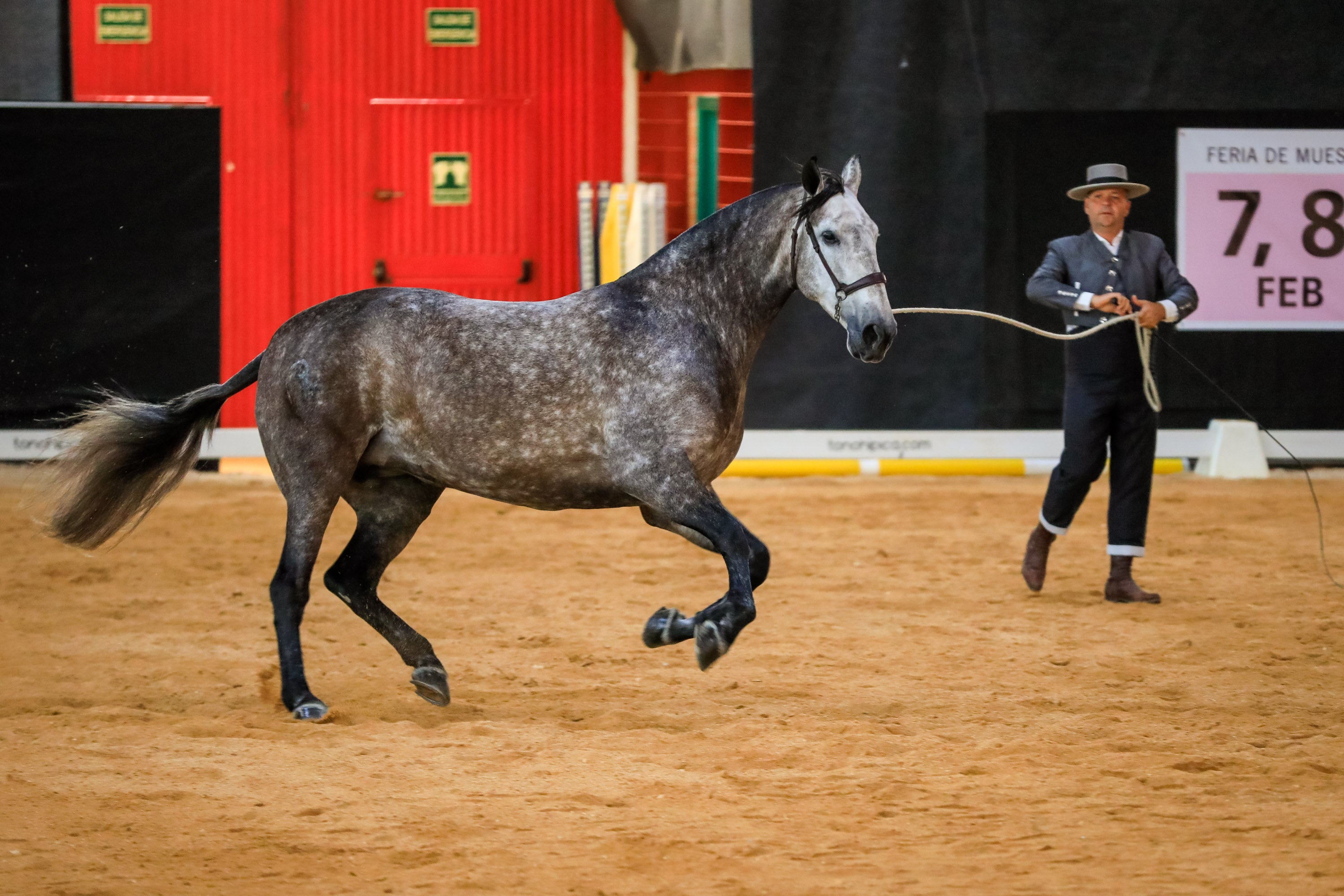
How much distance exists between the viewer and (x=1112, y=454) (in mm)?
6766

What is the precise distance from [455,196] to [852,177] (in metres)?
7.32

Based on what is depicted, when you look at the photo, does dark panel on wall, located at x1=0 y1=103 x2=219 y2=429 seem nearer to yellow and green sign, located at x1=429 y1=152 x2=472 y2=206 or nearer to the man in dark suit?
yellow and green sign, located at x1=429 y1=152 x2=472 y2=206

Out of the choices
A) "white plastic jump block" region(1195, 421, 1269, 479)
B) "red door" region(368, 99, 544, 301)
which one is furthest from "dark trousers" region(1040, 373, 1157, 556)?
"red door" region(368, 99, 544, 301)

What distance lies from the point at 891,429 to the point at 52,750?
7478 mm

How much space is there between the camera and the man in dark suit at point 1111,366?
655 cm

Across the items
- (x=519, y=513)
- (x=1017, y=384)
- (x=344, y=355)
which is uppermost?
(x=344, y=355)

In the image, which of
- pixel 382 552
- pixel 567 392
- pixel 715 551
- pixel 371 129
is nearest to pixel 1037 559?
pixel 715 551

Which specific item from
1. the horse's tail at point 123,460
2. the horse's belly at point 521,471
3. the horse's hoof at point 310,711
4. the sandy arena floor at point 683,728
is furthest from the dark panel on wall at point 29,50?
the horse's hoof at point 310,711

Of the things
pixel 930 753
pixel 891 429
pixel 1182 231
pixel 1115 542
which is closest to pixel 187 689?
pixel 930 753

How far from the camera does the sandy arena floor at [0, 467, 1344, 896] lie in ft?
11.0

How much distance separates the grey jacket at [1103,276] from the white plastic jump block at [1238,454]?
14.0ft

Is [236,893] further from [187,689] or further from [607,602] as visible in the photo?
[607,602]

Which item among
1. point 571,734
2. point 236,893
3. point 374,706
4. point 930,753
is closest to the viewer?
point 236,893

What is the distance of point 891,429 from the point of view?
10828 mm
